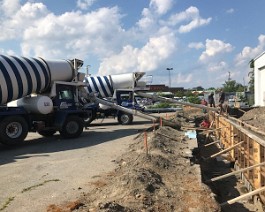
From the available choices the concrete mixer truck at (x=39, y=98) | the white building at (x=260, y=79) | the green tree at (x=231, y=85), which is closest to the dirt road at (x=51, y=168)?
the concrete mixer truck at (x=39, y=98)

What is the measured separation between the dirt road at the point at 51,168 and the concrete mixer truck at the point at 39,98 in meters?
0.66

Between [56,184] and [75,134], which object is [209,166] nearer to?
[75,134]

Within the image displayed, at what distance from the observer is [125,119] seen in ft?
74.8

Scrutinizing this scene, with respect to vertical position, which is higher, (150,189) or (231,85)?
(231,85)

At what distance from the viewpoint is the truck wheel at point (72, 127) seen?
51.0 ft

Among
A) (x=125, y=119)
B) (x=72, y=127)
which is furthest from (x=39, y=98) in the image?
(x=125, y=119)

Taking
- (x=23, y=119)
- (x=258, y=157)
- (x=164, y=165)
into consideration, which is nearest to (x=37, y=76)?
(x=23, y=119)

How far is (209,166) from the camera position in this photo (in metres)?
13.7

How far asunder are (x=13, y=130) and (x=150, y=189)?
780cm

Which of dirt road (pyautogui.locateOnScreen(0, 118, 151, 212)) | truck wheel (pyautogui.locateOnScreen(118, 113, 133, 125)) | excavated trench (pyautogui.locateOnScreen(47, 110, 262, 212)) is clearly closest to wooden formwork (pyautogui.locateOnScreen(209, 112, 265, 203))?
excavated trench (pyautogui.locateOnScreen(47, 110, 262, 212))

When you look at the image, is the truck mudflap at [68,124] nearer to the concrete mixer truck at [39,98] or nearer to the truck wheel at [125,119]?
the concrete mixer truck at [39,98]

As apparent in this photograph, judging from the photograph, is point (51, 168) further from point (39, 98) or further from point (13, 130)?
point (39, 98)

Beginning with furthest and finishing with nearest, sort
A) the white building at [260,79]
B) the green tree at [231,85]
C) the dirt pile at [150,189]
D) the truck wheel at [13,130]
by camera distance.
→ the green tree at [231,85]
the white building at [260,79]
the truck wheel at [13,130]
the dirt pile at [150,189]

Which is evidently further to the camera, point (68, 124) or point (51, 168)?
point (68, 124)
